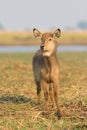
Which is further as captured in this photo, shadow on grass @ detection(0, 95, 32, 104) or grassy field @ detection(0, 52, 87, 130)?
shadow on grass @ detection(0, 95, 32, 104)

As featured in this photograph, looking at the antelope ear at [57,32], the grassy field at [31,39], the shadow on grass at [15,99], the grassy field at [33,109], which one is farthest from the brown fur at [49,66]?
the grassy field at [31,39]

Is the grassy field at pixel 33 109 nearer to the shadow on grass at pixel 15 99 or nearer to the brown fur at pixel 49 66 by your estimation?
the shadow on grass at pixel 15 99

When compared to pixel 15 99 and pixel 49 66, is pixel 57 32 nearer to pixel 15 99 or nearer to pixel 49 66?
pixel 49 66

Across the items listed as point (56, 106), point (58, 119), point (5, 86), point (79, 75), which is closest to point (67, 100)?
point (56, 106)

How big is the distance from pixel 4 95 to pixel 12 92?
0.58 meters

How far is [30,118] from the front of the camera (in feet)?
41.9

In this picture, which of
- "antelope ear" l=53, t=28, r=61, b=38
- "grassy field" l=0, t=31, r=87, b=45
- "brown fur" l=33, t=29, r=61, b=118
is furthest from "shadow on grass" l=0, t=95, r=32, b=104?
"grassy field" l=0, t=31, r=87, b=45

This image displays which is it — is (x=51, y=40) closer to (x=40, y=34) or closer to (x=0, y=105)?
(x=40, y=34)

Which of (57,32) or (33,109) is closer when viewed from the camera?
(57,32)

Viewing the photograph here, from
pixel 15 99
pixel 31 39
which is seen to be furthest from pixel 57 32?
pixel 31 39

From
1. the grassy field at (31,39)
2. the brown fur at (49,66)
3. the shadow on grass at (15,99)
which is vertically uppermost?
the brown fur at (49,66)

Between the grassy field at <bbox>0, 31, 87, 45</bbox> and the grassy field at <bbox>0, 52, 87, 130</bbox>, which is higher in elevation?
the grassy field at <bbox>0, 52, 87, 130</bbox>

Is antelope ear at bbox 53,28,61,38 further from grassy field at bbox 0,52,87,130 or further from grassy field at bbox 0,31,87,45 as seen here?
grassy field at bbox 0,31,87,45

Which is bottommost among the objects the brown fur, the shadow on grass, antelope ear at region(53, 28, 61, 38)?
the shadow on grass
